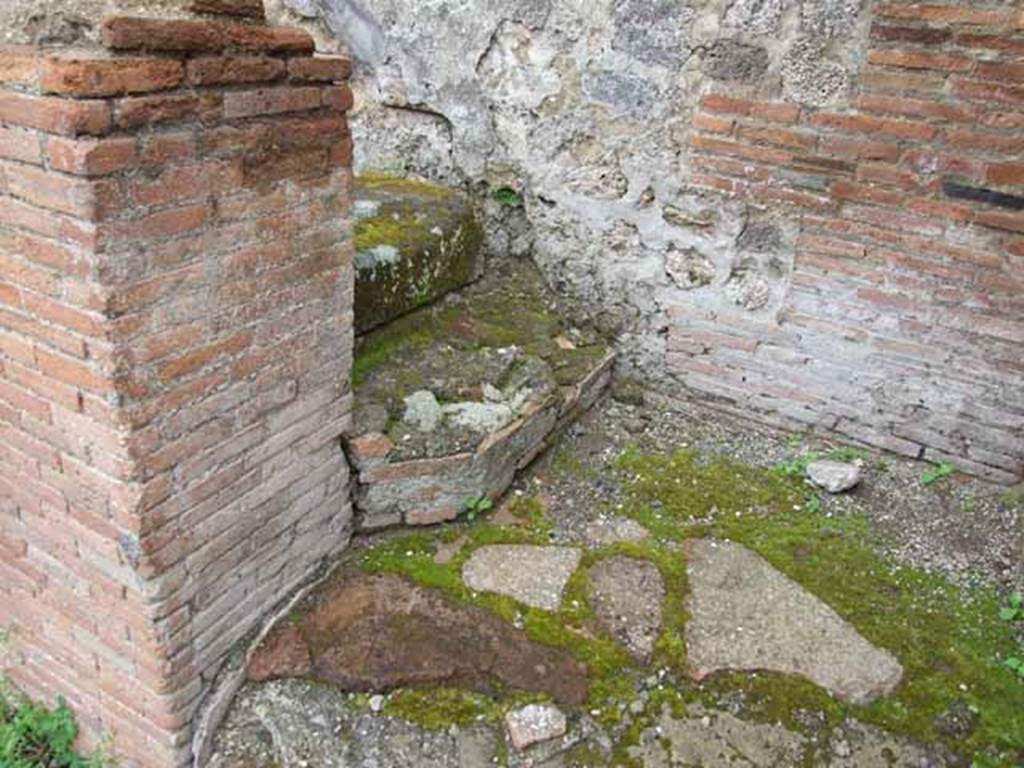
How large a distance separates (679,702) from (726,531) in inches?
31.2

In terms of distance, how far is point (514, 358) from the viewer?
3.33m

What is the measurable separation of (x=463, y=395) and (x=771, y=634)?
129 centimetres

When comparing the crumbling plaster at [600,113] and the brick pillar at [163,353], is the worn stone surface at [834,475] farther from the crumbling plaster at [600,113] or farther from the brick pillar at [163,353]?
the brick pillar at [163,353]

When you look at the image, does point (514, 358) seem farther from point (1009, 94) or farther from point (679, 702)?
point (1009, 94)

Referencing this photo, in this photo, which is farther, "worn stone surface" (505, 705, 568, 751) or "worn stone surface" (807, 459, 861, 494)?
"worn stone surface" (807, 459, 861, 494)

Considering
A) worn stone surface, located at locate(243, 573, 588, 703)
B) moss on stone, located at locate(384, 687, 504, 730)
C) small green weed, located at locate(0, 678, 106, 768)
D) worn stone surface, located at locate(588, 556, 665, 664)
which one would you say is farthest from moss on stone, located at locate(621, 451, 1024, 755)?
small green weed, located at locate(0, 678, 106, 768)

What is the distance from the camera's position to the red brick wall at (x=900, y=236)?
2.82 metres

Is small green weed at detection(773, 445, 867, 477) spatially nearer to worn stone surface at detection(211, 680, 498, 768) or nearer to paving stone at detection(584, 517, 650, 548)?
paving stone at detection(584, 517, 650, 548)

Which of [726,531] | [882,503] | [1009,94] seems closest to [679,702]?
[726,531]

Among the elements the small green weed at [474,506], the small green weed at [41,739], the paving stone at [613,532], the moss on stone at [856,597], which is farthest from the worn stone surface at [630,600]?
the small green weed at [41,739]

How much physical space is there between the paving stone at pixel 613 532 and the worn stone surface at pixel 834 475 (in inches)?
29.9

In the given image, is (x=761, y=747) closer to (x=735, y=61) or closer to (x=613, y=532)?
(x=613, y=532)

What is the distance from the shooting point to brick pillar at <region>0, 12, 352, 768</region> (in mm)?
1743

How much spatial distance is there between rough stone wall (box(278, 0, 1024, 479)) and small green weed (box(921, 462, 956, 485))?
0.04 m
